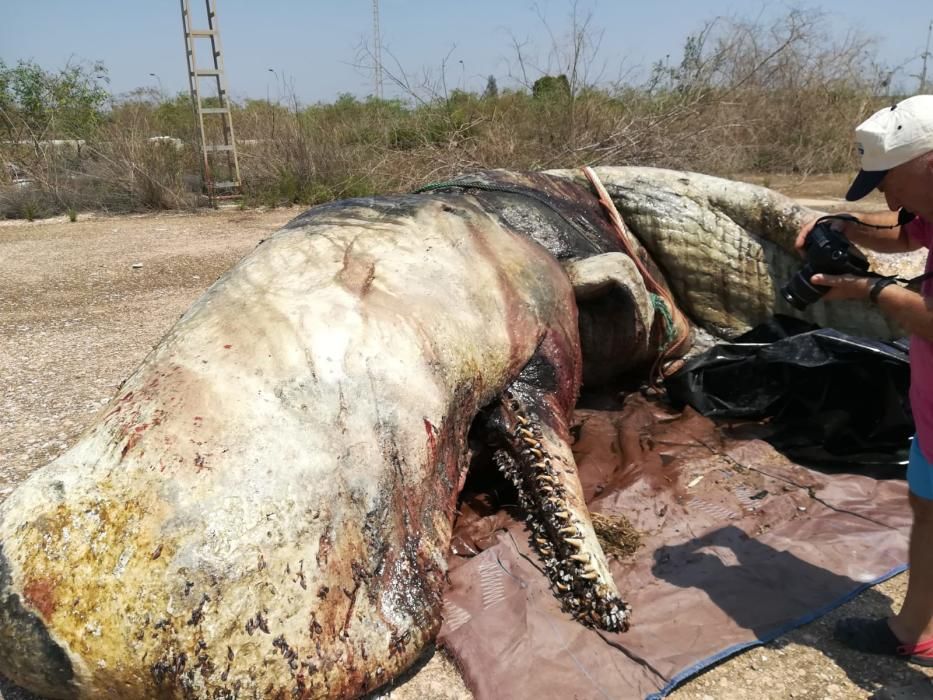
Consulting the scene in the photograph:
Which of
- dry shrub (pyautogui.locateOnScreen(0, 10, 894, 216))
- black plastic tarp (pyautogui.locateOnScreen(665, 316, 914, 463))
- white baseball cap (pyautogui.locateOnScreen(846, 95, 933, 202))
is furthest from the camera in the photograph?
dry shrub (pyautogui.locateOnScreen(0, 10, 894, 216))

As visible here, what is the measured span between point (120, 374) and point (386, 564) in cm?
317

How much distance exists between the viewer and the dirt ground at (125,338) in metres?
2.11

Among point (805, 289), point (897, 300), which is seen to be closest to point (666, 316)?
point (805, 289)

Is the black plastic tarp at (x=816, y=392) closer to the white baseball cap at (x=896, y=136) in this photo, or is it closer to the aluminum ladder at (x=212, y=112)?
the white baseball cap at (x=896, y=136)

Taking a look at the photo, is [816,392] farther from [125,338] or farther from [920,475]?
[125,338]

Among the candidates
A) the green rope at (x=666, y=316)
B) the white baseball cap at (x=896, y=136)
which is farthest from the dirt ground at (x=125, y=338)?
the green rope at (x=666, y=316)

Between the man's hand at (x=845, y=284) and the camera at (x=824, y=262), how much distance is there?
0.02m

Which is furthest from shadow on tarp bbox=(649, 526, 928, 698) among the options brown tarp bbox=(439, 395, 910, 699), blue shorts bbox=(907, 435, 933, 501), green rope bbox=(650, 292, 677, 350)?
green rope bbox=(650, 292, 677, 350)

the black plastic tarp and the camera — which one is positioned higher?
the camera

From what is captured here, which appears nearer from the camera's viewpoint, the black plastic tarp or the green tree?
the black plastic tarp

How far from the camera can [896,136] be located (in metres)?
1.85

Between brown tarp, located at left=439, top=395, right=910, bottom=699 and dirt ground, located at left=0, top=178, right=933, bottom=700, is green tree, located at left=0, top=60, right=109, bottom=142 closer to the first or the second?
dirt ground, located at left=0, top=178, right=933, bottom=700

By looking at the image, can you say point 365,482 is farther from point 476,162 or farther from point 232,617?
point 476,162

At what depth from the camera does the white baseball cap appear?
1835 millimetres
